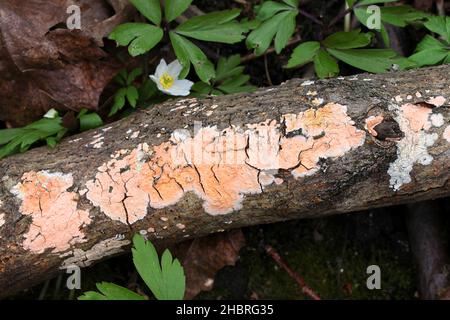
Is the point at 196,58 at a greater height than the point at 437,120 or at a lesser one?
greater

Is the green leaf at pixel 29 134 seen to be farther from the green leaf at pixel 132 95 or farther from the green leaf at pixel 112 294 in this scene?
the green leaf at pixel 112 294

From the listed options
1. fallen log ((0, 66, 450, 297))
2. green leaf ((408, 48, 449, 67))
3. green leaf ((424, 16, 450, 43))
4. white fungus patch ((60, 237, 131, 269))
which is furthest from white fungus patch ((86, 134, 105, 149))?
green leaf ((424, 16, 450, 43))

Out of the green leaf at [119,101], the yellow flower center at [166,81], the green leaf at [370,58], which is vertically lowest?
the green leaf at [119,101]

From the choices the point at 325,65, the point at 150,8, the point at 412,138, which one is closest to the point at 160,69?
the point at 150,8

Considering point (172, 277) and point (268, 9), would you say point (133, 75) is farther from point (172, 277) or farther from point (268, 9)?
point (172, 277)

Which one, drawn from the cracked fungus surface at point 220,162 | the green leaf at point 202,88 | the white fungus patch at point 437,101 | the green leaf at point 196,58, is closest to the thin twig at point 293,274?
the cracked fungus surface at point 220,162

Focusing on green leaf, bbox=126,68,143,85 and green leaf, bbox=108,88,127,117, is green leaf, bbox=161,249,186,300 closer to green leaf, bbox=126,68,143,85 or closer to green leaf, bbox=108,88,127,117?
green leaf, bbox=108,88,127,117
